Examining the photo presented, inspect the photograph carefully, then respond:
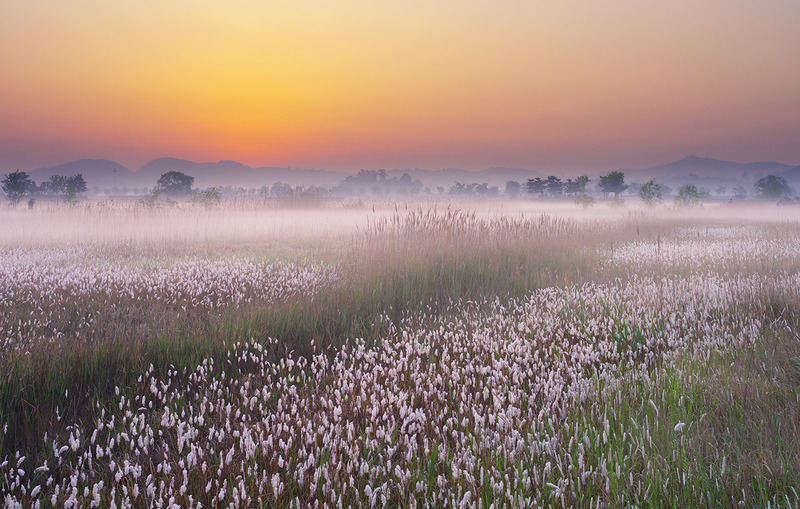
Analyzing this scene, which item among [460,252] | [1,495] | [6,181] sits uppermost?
[6,181]

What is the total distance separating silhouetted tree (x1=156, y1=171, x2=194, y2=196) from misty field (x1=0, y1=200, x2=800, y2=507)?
39.0m

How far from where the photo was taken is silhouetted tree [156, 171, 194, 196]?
4422 cm

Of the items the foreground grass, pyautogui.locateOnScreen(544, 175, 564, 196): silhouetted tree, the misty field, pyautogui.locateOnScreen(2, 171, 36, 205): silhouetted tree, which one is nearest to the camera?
the misty field

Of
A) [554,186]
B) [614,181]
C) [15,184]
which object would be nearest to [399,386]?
[15,184]

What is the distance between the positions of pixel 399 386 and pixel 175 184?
47.9 meters

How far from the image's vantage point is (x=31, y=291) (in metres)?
6.76

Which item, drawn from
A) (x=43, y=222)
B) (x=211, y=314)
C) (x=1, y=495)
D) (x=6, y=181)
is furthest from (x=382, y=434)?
(x=6, y=181)

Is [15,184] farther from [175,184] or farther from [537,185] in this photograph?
[537,185]

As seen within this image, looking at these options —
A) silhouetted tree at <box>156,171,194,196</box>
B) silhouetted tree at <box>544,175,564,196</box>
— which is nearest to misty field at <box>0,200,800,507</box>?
silhouetted tree at <box>156,171,194,196</box>

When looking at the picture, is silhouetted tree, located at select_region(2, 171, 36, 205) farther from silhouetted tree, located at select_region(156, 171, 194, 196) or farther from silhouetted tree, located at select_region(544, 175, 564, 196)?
silhouetted tree, located at select_region(544, 175, 564, 196)

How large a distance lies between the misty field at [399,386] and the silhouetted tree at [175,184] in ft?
128

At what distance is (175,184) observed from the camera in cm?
4488

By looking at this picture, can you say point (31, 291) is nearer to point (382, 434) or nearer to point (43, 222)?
point (382, 434)

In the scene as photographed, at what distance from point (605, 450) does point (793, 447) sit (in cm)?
94
